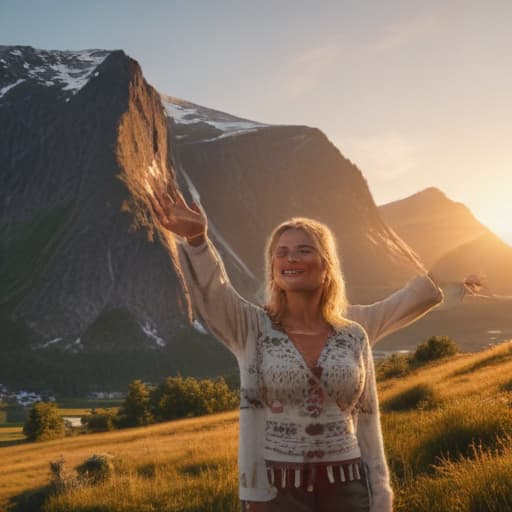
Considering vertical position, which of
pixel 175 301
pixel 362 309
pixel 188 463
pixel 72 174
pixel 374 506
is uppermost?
pixel 72 174

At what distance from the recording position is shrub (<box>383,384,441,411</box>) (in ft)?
52.2

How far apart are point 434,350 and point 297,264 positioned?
3426cm

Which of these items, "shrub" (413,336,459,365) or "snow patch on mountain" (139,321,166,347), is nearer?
"shrub" (413,336,459,365)

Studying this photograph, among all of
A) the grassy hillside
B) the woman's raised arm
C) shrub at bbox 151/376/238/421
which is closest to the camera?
the woman's raised arm

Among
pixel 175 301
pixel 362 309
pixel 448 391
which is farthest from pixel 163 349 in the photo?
pixel 362 309

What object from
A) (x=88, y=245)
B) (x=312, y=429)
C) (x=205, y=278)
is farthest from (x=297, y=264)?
(x=88, y=245)

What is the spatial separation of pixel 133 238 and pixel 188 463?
6564 inches

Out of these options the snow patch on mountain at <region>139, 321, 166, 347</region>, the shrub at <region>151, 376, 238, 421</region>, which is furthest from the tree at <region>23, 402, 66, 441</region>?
the snow patch on mountain at <region>139, 321, 166, 347</region>

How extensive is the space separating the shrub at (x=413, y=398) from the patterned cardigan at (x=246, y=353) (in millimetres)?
12141

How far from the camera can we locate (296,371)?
3.78 metres

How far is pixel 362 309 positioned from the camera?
14.7 feet

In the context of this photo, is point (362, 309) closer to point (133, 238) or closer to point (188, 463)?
point (188, 463)

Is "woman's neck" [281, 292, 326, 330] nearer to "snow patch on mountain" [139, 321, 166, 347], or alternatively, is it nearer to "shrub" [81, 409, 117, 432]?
"shrub" [81, 409, 117, 432]

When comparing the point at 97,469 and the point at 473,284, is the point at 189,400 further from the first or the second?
the point at 473,284
